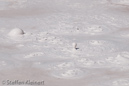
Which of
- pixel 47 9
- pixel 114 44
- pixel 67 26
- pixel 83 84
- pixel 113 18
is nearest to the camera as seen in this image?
pixel 83 84

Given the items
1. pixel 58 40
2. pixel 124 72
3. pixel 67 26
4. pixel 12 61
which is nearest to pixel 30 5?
pixel 67 26

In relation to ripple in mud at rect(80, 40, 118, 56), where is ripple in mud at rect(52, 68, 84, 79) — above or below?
below

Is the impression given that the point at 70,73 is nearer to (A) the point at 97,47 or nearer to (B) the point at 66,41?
(A) the point at 97,47

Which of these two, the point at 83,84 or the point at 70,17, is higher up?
the point at 70,17

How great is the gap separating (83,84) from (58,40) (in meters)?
2.12

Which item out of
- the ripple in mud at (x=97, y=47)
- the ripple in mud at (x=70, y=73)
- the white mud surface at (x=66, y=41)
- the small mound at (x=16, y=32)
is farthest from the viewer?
the small mound at (x=16, y=32)

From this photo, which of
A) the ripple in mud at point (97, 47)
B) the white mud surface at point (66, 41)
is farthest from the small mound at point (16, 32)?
the ripple in mud at point (97, 47)

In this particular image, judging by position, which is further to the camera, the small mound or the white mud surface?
the small mound

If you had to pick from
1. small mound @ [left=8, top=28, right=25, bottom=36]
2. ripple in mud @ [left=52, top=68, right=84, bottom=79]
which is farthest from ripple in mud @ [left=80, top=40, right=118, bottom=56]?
small mound @ [left=8, top=28, right=25, bottom=36]

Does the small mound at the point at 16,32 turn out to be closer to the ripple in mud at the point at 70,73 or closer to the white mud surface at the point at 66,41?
Result: the white mud surface at the point at 66,41

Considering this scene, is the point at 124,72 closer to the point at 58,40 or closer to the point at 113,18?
the point at 58,40

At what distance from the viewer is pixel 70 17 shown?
1020 cm

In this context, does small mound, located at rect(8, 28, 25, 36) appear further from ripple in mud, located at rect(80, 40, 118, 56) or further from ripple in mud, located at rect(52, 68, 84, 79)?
ripple in mud, located at rect(52, 68, 84, 79)

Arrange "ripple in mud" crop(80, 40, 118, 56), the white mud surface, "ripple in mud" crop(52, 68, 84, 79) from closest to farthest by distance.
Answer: "ripple in mud" crop(52, 68, 84, 79)
the white mud surface
"ripple in mud" crop(80, 40, 118, 56)
